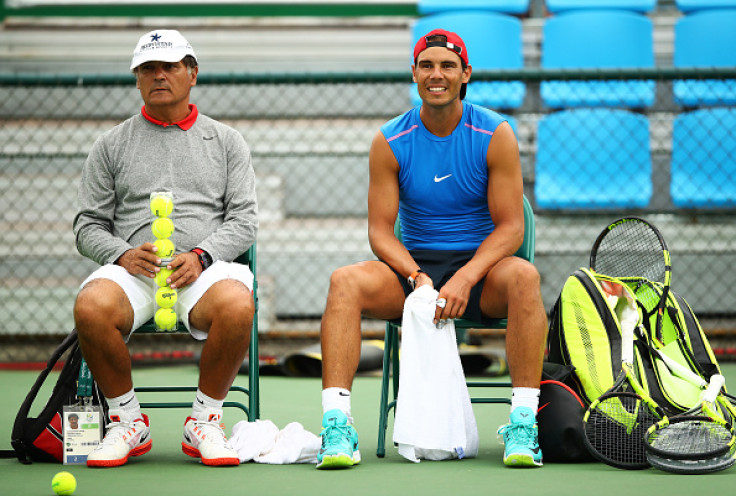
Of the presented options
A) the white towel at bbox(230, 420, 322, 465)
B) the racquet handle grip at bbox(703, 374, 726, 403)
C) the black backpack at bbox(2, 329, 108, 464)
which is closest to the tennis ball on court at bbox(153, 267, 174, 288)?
the black backpack at bbox(2, 329, 108, 464)

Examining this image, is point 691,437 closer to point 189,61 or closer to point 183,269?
point 183,269

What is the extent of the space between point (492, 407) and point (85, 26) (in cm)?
427

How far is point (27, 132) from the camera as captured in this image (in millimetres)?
6145

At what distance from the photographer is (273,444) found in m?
2.85

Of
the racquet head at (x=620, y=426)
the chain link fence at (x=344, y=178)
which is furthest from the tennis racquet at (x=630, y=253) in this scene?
the chain link fence at (x=344, y=178)

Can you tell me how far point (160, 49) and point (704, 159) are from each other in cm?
385

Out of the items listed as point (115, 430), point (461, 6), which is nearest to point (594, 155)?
point (461, 6)

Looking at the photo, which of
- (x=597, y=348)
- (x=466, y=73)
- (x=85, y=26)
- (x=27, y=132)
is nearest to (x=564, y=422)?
(x=597, y=348)

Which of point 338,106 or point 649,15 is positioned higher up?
point 649,15

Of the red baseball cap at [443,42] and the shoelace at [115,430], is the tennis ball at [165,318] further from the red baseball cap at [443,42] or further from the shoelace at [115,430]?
the red baseball cap at [443,42]

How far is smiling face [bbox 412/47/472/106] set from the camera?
9.72 feet

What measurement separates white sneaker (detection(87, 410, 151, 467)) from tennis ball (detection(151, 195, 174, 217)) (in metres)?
0.59

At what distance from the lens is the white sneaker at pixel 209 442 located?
273cm

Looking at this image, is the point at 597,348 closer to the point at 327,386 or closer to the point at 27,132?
the point at 327,386
